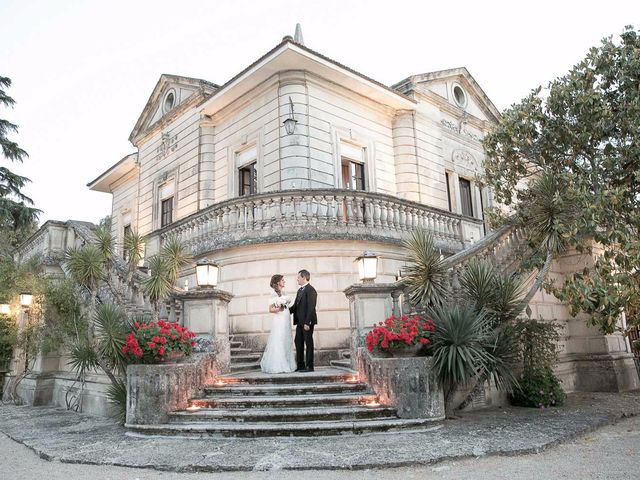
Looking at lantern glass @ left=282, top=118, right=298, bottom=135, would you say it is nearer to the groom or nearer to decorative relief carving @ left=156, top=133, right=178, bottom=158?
the groom

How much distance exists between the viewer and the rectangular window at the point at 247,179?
1478 cm

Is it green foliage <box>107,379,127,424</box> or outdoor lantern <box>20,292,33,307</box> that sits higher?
outdoor lantern <box>20,292,33,307</box>

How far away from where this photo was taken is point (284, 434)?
6.32 m

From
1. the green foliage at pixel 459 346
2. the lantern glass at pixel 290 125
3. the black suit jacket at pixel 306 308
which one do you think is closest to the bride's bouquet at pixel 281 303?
the black suit jacket at pixel 306 308

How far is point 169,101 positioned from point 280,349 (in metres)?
12.6

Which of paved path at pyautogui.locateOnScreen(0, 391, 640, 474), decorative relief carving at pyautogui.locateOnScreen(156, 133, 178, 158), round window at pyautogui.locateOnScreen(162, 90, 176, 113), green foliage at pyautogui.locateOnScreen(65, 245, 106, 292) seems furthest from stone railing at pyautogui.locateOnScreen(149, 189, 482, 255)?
round window at pyautogui.locateOnScreen(162, 90, 176, 113)

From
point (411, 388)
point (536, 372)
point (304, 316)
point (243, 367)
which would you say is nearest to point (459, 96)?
point (536, 372)

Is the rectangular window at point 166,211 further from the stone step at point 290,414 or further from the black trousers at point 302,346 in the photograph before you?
the stone step at point 290,414

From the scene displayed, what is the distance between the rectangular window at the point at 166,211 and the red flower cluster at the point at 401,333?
12047 millimetres

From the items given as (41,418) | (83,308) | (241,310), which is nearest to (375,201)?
(241,310)

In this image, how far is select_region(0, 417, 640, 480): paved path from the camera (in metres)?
4.69

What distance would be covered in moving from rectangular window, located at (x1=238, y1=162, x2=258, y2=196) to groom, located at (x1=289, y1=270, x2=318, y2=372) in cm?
665

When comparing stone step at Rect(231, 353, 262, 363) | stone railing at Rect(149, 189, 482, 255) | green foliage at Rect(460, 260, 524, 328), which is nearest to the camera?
green foliage at Rect(460, 260, 524, 328)

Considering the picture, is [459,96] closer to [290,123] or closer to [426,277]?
[290,123]
